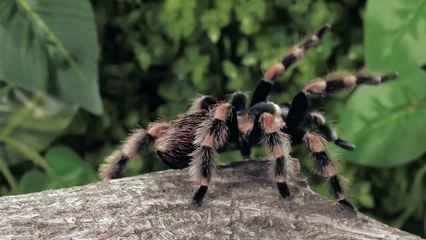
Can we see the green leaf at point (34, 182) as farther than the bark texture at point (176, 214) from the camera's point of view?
Yes

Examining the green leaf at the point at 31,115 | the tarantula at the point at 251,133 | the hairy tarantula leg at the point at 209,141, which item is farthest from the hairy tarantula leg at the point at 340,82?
the green leaf at the point at 31,115

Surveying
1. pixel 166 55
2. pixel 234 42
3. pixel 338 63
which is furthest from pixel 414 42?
pixel 166 55

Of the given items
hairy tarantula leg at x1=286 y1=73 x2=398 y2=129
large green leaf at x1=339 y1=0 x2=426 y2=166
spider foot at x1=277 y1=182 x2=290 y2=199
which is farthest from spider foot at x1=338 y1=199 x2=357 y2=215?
large green leaf at x1=339 y1=0 x2=426 y2=166

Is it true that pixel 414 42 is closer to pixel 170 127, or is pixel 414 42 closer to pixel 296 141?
pixel 296 141

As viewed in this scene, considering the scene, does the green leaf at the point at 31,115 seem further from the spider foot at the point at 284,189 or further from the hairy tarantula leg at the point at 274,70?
the spider foot at the point at 284,189

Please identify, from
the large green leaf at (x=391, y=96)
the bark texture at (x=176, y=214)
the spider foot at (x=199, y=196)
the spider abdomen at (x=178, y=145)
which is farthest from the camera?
the large green leaf at (x=391, y=96)

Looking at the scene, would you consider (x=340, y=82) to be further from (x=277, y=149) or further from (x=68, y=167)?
(x=68, y=167)

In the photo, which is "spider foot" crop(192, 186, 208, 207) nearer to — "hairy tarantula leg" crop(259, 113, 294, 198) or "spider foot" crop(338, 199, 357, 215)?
"hairy tarantula leg" crop(259, 113, 294, 198)

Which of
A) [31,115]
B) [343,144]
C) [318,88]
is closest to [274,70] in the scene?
[318,88]
